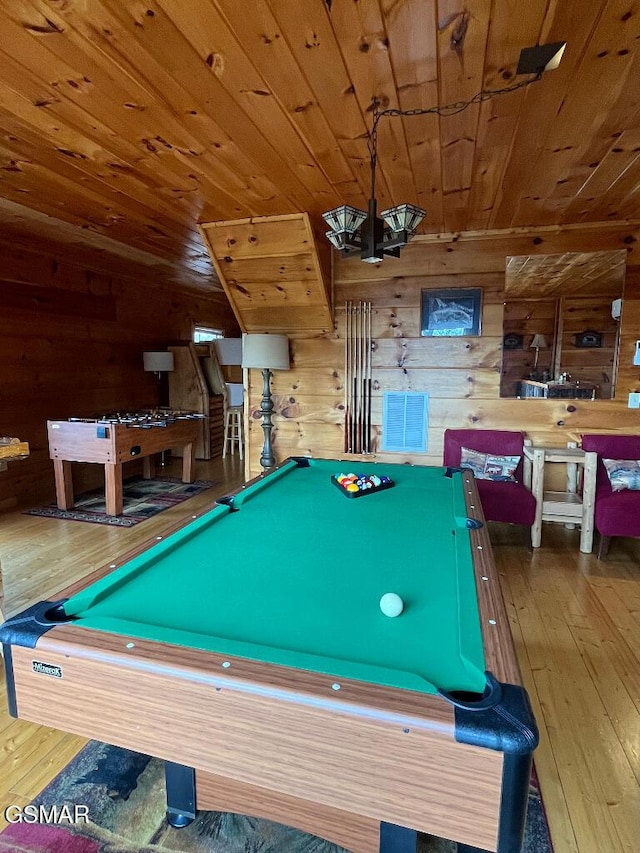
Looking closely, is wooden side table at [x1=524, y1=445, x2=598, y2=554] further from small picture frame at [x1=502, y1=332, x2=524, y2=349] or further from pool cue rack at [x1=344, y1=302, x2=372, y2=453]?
pool cue rack at [x1=344, y1=302, x2=372, y2=453]

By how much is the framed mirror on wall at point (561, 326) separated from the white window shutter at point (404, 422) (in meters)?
0.68

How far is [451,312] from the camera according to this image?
3.84 metres

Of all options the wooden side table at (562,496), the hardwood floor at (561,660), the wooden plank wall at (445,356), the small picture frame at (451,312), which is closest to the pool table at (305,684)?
the hardwood floor at (561,660)

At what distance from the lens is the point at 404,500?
7.52 ft

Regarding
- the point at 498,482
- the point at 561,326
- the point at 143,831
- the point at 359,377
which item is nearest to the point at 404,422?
the point at 359,377

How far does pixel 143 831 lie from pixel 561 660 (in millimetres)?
1781

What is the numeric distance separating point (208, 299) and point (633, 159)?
616 cm

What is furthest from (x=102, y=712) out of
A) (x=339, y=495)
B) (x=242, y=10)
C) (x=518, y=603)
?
(x=518, y=603)

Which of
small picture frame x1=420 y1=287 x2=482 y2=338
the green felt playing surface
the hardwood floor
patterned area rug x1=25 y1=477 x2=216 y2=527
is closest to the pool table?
the green felt playing surface

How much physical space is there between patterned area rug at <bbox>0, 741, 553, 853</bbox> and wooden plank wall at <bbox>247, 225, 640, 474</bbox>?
9.31 feet

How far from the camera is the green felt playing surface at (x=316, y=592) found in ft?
3.37

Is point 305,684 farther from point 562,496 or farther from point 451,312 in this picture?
point 451,312

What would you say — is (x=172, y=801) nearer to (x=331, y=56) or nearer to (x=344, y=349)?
(x=331, y=56)

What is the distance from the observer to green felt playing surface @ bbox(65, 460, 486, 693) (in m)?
1.03
